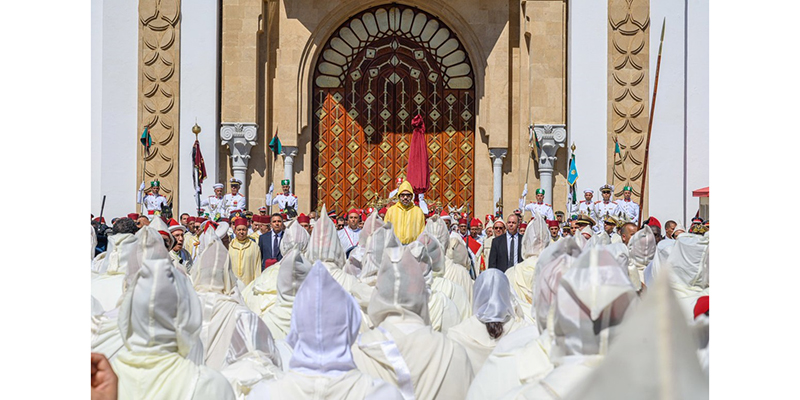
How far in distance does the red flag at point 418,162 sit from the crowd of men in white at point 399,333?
33.6 ft

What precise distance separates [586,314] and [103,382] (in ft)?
4.78

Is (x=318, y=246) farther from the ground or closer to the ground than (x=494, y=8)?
closer to the ground

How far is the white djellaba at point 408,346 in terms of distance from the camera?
159 inches

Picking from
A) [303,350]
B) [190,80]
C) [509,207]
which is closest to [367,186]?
[509,207]

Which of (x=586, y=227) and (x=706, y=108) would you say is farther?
(x=706, y=108)

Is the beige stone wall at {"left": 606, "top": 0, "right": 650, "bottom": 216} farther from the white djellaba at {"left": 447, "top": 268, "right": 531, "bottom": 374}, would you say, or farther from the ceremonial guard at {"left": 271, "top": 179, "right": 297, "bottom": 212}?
the white djellaba at {"left": 447, "top": 268, "right": 531, "bottom": 374}

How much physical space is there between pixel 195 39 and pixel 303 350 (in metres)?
14.3

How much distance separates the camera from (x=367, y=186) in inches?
717

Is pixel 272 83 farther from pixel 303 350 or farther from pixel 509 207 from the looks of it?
pixel 303 350

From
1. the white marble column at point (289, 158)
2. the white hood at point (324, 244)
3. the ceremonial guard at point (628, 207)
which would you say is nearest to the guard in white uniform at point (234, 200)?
the white marble column at point (289, 158)

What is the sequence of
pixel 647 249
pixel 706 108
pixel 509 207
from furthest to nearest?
1. pixel 509 207
2. pixel 706 108
3. pixel 647 249

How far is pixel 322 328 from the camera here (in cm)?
306

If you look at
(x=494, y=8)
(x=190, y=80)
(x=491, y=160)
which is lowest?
(x=491, y=160)

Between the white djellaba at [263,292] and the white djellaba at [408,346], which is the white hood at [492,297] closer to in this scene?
the white djellaba at [408,346]
